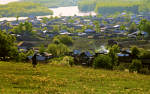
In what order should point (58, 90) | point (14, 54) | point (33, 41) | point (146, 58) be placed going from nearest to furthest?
1. point (58, 90)
2. point (14, 54)
3. point (146, 58)
4. point (33, 41)

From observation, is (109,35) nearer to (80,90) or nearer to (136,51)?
(136,51)

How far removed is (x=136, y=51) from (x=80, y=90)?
1869 centimetres

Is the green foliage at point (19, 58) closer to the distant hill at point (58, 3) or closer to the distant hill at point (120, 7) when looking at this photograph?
the distant hill at point (120, 7)

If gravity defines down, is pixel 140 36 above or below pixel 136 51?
below

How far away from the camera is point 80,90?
23.4 feet

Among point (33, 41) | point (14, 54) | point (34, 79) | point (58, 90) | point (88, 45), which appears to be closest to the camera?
point (58, 90)

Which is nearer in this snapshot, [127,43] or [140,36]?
[127,43]

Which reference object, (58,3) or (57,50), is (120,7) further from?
(57,50)

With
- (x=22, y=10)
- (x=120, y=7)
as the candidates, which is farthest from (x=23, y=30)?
(x=120, y=7)

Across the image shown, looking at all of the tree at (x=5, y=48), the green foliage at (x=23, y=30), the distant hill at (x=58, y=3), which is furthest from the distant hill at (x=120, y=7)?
the tree at (x=5, y=48)

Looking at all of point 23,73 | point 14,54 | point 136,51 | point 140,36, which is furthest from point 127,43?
point 23,73

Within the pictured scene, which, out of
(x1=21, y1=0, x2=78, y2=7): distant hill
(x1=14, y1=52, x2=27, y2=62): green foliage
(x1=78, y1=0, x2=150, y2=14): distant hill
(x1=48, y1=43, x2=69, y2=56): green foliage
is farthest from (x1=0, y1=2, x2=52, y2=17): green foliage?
(x1=14, y1=52, x2=27, y2=62): green foliage

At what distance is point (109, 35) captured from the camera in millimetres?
45438

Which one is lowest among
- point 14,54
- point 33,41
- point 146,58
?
point 33,41
